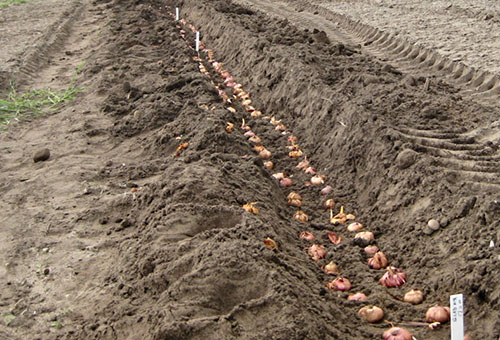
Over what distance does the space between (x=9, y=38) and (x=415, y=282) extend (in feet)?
33.1

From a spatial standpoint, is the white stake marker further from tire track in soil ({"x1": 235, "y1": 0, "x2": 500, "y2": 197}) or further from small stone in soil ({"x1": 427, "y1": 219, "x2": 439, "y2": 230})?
tire track in soil ({"x1": 235, "y1": 0, "x2": 500, "y2": 197})

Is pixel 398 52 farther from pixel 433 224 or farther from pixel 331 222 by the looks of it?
pixel 433 224

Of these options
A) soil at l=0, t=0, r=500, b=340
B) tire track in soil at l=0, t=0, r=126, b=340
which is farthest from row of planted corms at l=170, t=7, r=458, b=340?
tire track in soil at l=0, t=0, r=126, b=340

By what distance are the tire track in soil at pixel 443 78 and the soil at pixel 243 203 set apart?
1.1 inches

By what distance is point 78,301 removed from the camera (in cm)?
355

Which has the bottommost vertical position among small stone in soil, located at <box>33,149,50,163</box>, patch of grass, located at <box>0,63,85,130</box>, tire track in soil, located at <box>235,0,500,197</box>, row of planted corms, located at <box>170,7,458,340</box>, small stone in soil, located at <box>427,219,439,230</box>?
patch of grass, located at <box>0,63,85,130</box>

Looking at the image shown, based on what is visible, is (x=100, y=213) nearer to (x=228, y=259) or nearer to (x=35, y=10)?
(x=228, y=259)

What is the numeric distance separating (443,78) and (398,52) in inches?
61.8

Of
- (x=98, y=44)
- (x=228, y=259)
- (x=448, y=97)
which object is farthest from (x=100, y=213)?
(x=98, y=44)

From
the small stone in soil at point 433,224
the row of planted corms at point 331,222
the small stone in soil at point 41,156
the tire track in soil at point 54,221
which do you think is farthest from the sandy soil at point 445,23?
the small stone in soil at point 41,156

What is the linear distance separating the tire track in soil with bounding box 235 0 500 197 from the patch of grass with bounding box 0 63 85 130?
4.51 m

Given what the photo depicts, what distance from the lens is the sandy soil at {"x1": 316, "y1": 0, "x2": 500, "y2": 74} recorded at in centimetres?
781

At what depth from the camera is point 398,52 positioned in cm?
870

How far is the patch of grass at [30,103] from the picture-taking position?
7066mm
